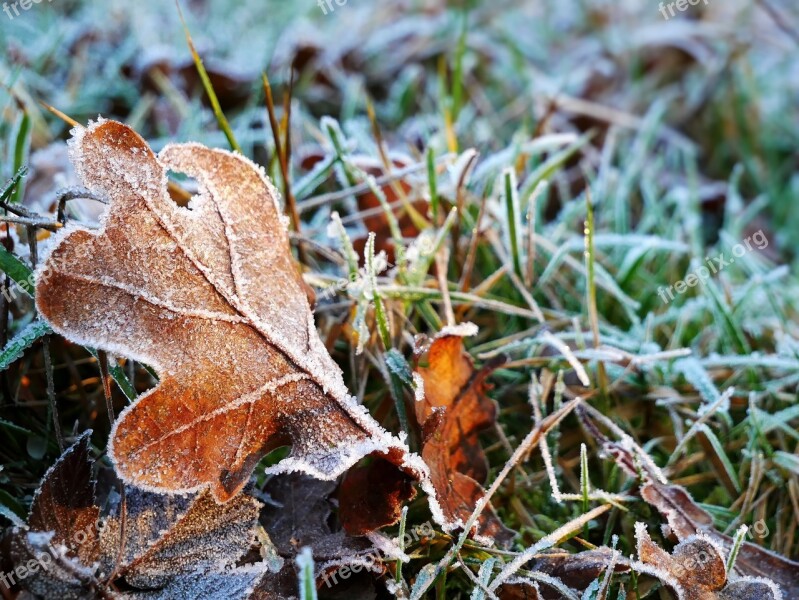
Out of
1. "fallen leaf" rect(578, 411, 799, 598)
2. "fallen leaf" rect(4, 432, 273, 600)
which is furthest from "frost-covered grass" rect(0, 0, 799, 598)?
"fallen leaf" rect(4, 432, 273, 600)

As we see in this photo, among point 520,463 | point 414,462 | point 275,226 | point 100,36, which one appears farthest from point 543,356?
point 100,36

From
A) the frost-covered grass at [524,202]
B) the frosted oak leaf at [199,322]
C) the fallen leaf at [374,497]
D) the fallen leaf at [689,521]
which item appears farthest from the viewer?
the frost-covered grass at [524,202]

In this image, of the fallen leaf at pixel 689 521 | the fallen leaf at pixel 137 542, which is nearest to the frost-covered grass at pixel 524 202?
the fallen leaf at pixel 689 521

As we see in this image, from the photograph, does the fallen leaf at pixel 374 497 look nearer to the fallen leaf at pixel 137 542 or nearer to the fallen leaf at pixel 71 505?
the fallen leaf at pixel 137 542

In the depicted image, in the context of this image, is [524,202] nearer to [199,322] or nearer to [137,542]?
[199,322]

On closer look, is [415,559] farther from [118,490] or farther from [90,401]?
[90,401]

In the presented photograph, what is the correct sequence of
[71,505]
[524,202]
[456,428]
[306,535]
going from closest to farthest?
[71,505] → [306,535] → [456,428] → [524,202]

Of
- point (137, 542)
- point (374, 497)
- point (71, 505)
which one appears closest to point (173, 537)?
point (137, 542)
